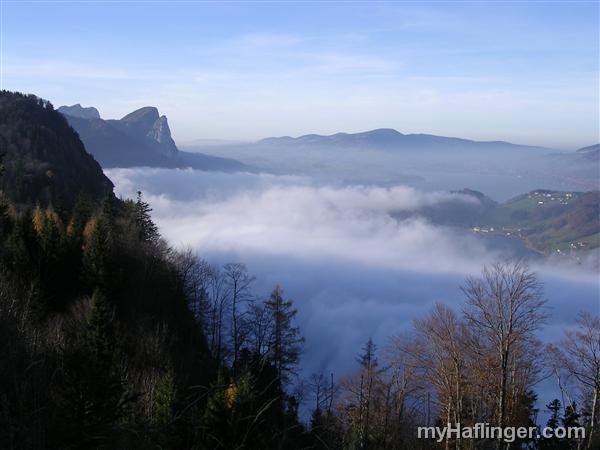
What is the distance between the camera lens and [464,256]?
178m

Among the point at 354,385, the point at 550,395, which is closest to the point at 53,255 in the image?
the point at 354,385

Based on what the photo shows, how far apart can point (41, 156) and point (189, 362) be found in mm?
58837

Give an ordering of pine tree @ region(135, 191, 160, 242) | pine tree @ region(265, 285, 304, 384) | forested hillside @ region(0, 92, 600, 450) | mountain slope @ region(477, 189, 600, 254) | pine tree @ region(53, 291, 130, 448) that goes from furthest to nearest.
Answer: mountain slope @ region(477, 189, 600, 254) < pine tree @ region(135, 191, 160, 242) < pine tree @ region(265, 285, 304, 384) < forested hillside @ region(0, 92, 600, 450) < pine tree @ region(53, 291, 130, 448)

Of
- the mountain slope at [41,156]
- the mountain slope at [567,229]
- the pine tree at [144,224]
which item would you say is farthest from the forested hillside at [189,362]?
the mountain slope at [567,229]

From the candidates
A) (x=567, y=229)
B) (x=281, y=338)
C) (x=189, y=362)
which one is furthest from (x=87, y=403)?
(x=567, y=229)

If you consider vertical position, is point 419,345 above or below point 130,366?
above

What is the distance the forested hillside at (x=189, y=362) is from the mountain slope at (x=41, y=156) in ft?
69.1

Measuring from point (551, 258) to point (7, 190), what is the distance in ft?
479

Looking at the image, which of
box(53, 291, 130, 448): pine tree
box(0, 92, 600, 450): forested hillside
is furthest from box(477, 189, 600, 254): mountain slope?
box(53, 291, 130, 448): pine tree

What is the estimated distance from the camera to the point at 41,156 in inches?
2830

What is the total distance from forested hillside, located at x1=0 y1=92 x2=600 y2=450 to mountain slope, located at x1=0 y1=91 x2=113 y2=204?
21064 millimetres

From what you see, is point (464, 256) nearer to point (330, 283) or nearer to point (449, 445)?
point (330, 283)

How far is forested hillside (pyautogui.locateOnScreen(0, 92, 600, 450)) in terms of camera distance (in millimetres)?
10703

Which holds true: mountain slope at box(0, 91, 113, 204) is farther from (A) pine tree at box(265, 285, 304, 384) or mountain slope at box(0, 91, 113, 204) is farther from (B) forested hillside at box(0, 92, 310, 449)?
(A) pine tree at box(265, 285, 304, 384)
